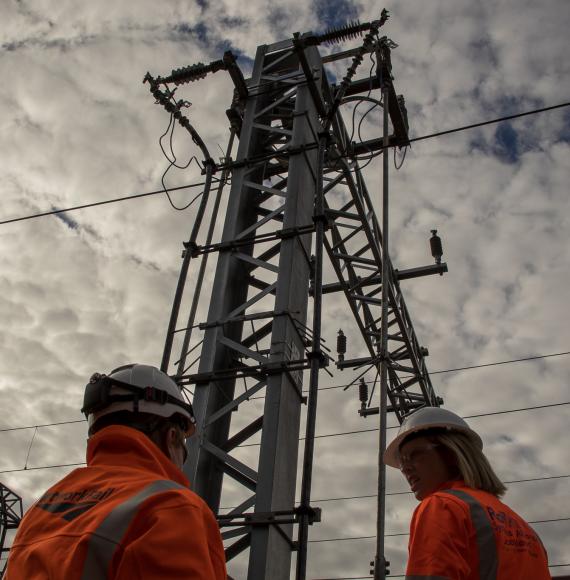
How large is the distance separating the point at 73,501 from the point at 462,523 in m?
1.30

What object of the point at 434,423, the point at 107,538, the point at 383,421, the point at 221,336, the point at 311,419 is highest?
the point at 221,336

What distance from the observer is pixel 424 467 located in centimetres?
271

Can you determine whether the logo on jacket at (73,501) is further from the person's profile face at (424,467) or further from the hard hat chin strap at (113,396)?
the person's profile face at (424,467)

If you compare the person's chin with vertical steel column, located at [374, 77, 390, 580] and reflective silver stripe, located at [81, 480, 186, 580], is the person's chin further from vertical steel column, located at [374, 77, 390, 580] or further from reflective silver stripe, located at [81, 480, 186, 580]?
vertical steel column, located at [374, 77, 390, 580]

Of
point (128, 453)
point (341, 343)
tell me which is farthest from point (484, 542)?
point (341, 343)

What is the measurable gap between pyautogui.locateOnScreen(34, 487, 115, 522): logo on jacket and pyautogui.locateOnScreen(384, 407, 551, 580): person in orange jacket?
1.11 metres

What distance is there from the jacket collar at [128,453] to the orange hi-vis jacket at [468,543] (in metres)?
0.86

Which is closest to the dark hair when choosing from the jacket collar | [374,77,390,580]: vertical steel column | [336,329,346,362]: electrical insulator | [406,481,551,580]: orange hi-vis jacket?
[406,481,551,580]: orange hi-vis jacket

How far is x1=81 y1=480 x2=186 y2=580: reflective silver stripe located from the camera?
56.6 inches

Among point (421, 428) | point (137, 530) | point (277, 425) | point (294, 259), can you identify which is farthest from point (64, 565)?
point (294, 259)

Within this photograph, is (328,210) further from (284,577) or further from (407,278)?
(284,577)

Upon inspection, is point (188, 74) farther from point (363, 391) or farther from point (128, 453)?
point (363, 391)

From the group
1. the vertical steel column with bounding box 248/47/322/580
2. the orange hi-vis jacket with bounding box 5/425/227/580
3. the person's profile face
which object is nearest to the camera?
the orange hi-vis jacket with bounding box 5/425/227/580

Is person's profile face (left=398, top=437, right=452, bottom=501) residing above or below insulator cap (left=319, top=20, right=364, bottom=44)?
below
